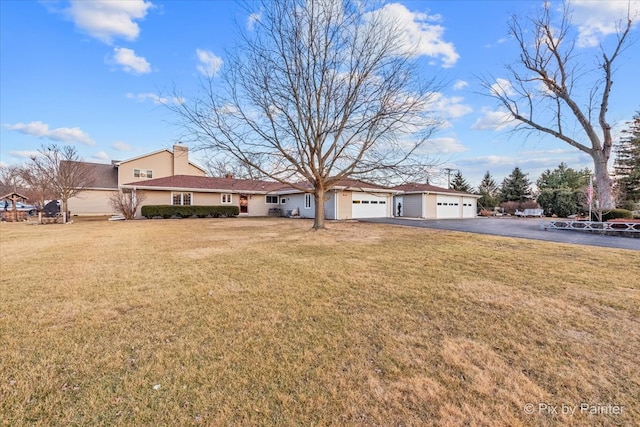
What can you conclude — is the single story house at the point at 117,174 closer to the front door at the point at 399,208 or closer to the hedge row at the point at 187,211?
the hedge row at the point at 187,211

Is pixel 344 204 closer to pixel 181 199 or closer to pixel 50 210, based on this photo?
pixel 181 199

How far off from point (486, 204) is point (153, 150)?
42.2 meters

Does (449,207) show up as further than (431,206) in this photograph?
Yes

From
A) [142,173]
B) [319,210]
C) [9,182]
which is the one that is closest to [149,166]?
[142,173]

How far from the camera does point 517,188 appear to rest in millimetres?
41500

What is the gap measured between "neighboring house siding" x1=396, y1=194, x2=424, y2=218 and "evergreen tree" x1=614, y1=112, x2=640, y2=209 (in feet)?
76.7

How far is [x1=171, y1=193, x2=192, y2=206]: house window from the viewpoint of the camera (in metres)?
24.9

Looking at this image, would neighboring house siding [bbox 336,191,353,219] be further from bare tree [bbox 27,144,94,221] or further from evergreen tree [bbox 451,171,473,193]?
evergreen tree [bbox 451,171,473,193]

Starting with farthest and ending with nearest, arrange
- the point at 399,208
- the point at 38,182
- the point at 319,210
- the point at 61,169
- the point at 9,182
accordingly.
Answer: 1. the point at 9,182
2. the point at 399,208
3. the point at 38,182
4. the point at 61,169
5. the point at 319,210

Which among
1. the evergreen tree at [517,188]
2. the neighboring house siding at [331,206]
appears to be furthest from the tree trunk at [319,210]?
the evergreen tree at [517,188]

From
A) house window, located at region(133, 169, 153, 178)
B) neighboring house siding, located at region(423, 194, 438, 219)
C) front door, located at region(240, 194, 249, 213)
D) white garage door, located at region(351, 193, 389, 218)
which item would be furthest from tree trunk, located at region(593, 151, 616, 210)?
house window, located at region(133, 169, 153, 178)

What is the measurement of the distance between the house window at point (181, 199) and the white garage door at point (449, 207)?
73.7ft

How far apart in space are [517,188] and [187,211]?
142ft

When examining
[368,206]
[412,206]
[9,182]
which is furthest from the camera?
[9,182]
